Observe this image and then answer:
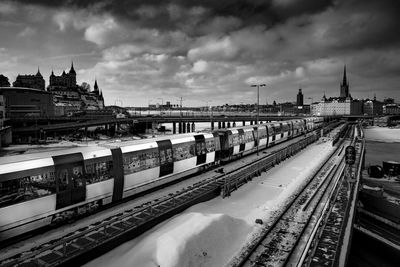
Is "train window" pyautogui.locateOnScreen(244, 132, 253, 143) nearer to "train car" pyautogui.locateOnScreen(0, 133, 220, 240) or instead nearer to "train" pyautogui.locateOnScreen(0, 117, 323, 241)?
"train" pyautogui.locateOnScreen(0, 117, 323, 241)

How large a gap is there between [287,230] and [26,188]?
1285 cm

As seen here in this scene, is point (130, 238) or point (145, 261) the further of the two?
point (130, 238)

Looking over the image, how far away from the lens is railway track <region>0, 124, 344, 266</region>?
9844mm

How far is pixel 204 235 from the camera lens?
41.6ft

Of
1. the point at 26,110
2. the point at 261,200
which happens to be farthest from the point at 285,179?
the point at 26,110

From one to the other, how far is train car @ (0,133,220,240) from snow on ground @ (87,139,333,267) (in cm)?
395

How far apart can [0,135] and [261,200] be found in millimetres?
61221

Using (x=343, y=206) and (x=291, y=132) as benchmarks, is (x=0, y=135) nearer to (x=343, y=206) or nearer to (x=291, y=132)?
(x=291, y=132)

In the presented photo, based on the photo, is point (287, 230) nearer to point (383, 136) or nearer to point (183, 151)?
point (183, 151)

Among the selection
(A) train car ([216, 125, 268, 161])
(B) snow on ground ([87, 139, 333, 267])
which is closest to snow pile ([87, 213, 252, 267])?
(B) snow on ground ([87, 139, 333, 267])

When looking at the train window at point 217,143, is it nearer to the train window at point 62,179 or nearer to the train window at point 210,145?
the train window at point 210,145

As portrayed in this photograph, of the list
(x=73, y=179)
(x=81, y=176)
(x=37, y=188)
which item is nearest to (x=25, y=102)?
(x=81, y=176)

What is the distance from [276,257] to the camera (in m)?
11.5

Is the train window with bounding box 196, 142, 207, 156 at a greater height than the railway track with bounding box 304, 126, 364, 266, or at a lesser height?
greater
